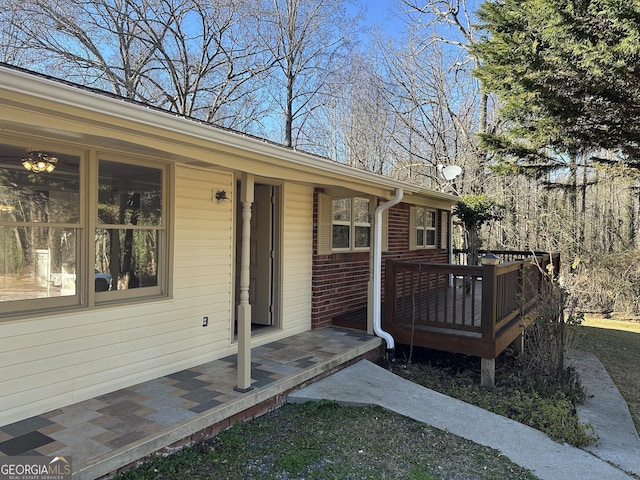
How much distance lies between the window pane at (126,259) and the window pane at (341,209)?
322cm

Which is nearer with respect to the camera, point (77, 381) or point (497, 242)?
point (77, 381)

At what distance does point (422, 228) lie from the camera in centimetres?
1020

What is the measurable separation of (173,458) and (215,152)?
7.59ft

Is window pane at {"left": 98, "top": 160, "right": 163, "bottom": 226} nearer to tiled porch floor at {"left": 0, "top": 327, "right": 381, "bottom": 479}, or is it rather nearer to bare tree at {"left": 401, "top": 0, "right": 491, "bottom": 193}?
tiled porch floor at {"left": 0, "top": 327, "right": 381, "bottom": 479}

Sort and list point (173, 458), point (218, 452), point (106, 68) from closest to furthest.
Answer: point (173, 458) < point (218, 452) < point (106, 68)

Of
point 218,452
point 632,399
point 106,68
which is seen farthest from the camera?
point 106,68

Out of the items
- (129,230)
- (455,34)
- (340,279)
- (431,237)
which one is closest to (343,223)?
(340,279)

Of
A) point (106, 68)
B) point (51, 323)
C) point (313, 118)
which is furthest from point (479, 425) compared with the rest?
point (313, 118)

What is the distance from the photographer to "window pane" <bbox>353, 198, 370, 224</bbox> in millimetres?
7473

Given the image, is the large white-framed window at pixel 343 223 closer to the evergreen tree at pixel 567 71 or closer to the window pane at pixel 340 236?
the window pane at pixel 340 236

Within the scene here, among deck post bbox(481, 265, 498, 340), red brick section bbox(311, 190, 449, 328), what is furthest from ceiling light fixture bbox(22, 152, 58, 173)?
deck post bbox(481, 265, 498, 340)

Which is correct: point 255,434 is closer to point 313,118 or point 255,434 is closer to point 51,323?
point 51,323

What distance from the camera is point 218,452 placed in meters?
3.31

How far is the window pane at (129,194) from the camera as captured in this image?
3848 millimetres
